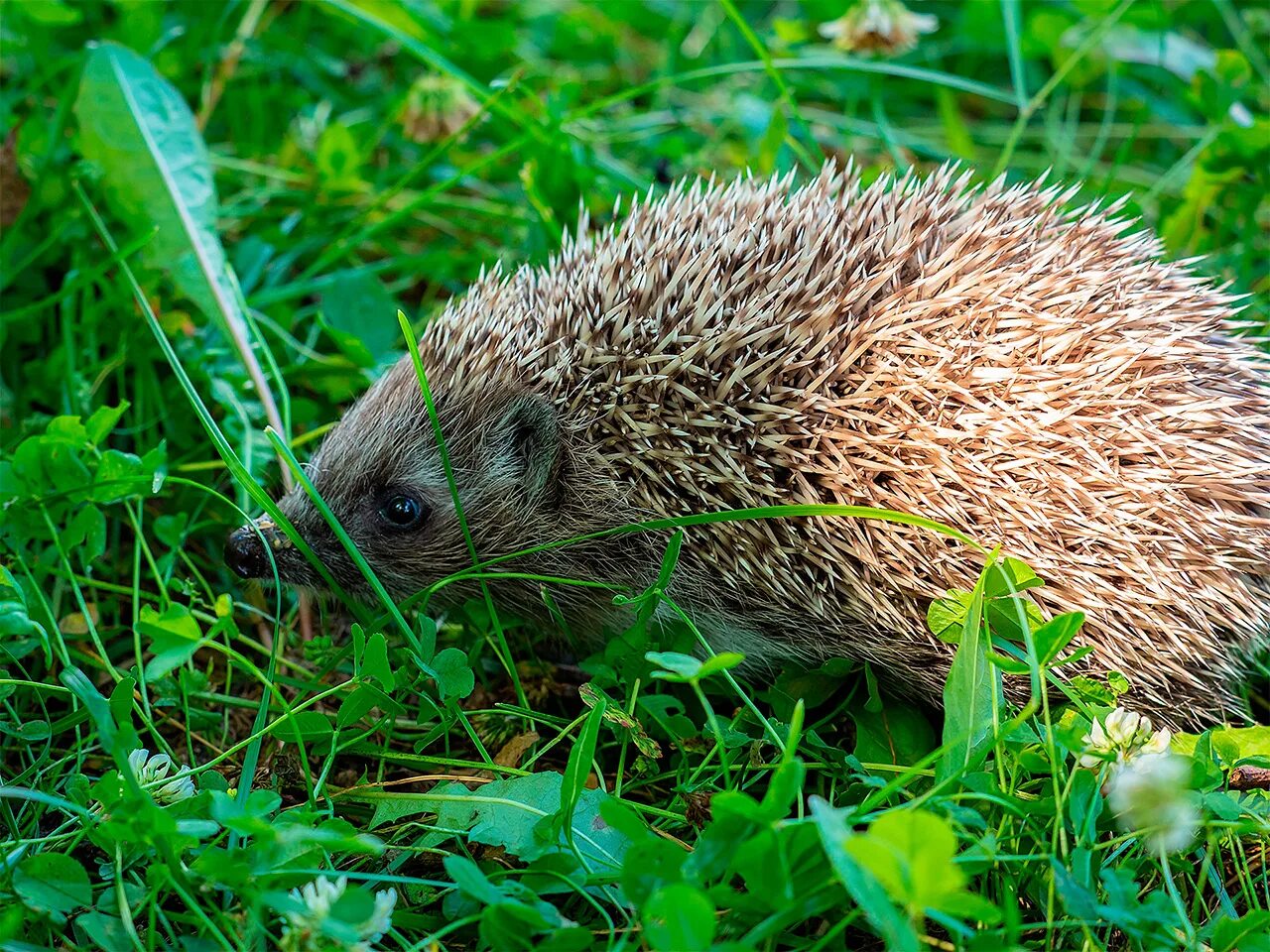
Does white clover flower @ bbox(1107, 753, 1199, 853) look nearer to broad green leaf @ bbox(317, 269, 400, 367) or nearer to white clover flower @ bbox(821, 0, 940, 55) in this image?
broad green leaf @ bbox(317, 269, 400, 367)

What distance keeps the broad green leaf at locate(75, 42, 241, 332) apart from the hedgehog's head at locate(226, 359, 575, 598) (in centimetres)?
72

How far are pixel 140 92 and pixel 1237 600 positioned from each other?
3326mm

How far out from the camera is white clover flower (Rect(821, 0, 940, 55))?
3971mm

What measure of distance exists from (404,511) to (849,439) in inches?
45.8

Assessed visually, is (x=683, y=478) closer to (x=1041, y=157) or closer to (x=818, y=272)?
(x=818, y=272)

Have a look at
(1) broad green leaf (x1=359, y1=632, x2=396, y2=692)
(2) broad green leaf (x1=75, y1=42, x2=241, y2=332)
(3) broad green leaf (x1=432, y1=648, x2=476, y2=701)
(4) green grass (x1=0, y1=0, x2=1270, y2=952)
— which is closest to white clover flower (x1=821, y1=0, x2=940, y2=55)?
(4) green grass (x1=0, y1=0, x2=1270, y2=952)

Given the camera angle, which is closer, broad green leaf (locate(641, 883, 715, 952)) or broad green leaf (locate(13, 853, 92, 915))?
broad green leaf (locate(641, 883, 715, 952))

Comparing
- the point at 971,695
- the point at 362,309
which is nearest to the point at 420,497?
the point at 362,309

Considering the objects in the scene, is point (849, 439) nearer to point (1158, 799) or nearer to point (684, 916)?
point (1158, 799)

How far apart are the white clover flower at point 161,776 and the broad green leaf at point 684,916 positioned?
102cm

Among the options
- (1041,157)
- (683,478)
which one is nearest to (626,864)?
Answer: (683,478)

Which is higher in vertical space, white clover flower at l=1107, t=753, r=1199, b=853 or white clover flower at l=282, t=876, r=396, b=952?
white clover flower at l=1107, t=753, r=1199, b=853

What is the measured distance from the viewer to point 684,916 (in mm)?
1804

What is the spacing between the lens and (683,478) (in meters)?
2.85
